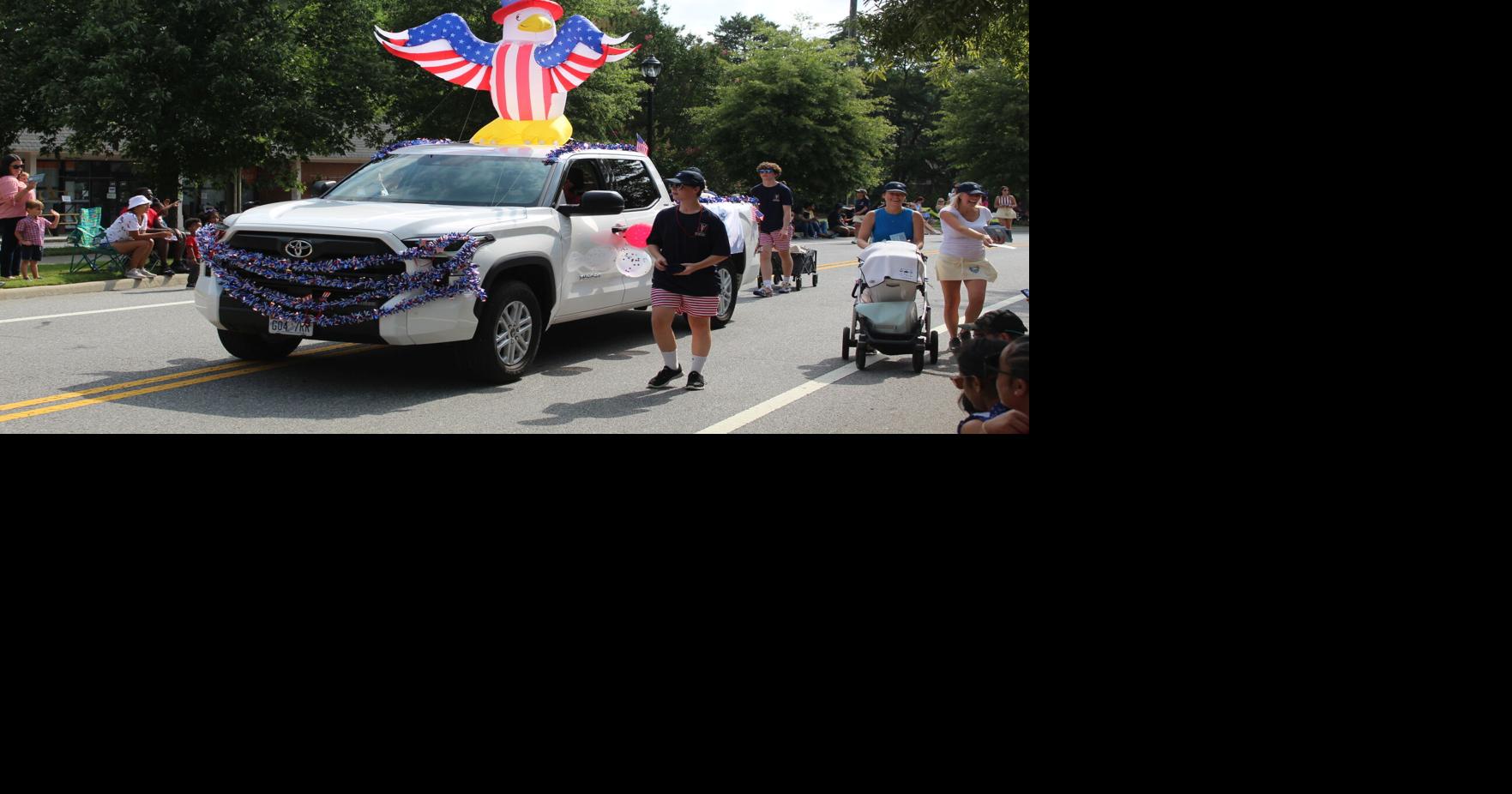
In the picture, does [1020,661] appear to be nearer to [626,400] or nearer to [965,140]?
[626,400]

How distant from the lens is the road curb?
1362 cm

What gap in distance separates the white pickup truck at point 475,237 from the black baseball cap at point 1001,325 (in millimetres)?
3876

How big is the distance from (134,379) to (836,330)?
21.0ft

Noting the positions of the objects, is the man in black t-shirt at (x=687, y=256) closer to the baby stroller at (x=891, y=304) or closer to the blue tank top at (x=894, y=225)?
the baby stroller at (x=891, y=304)

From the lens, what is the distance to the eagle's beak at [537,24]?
1078 cm

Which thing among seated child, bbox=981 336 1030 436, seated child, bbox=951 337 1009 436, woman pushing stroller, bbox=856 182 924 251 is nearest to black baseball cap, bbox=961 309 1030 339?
seated child, bbox=951 337 1009 436

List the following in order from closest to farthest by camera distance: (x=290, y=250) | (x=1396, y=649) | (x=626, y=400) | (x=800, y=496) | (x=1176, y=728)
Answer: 1. (x=1176, y=728)
2. (x=1396, y=649)
3. (x=800, y=496)
4. (x=290, y=250)
5. (x=626, y=400)

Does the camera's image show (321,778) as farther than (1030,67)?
No

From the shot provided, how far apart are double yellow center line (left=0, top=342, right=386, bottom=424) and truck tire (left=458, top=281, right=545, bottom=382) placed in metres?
1.72

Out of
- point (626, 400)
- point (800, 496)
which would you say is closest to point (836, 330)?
point (626, 400)

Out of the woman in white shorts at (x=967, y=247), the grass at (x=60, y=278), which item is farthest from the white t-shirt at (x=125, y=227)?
the woman in white shorts at (x=967, y=247)

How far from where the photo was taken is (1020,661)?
11.0 feet

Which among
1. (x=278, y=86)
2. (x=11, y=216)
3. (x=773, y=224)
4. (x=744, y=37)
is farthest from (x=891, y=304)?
(x=744, y=37)

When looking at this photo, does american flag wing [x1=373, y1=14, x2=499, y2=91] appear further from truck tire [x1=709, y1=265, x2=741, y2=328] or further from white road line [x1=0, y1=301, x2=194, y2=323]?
white road line [x1=0, y1=301, x2=194, y2=323]
